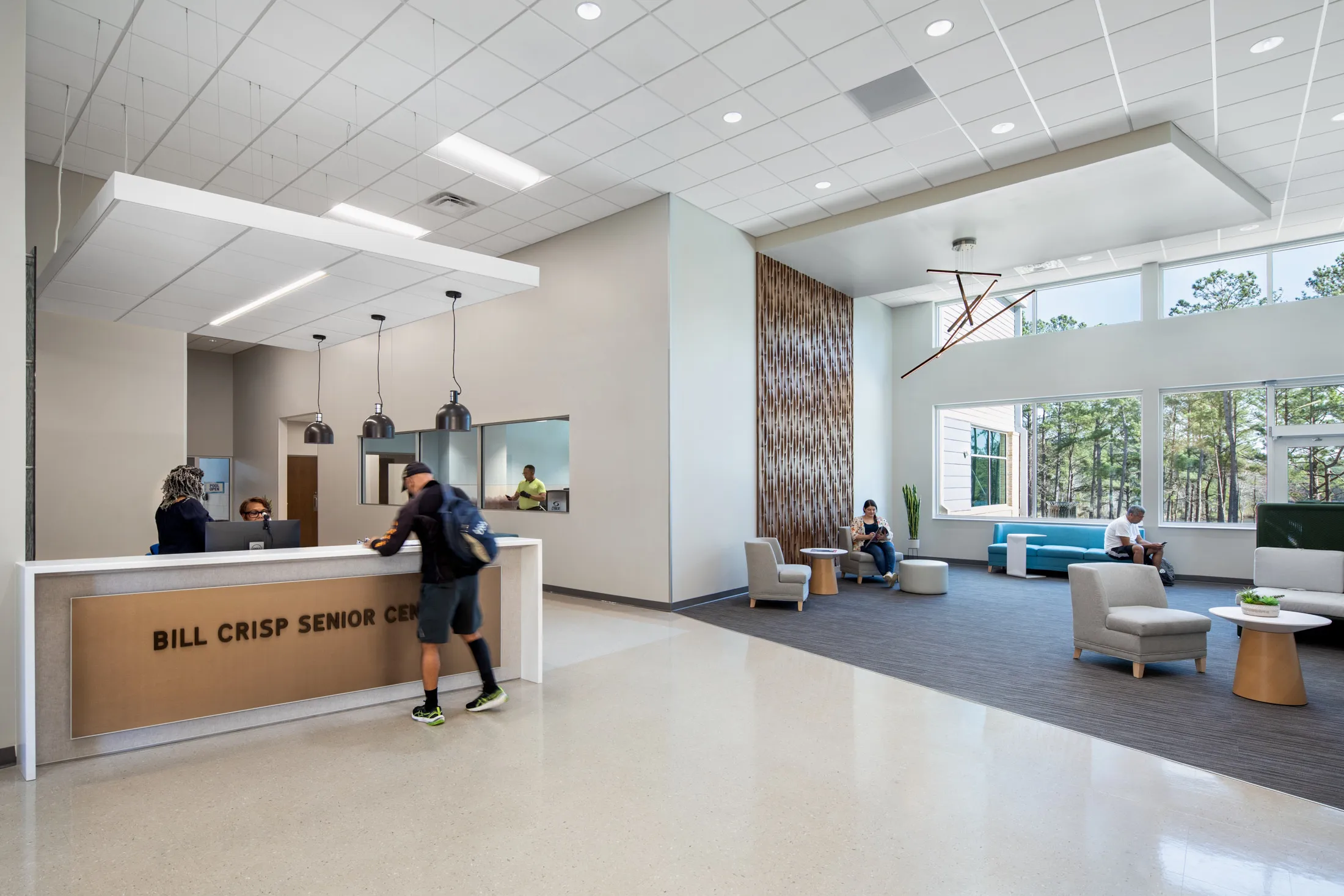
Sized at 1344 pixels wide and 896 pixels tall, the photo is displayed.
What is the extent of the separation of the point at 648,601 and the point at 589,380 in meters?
2.59

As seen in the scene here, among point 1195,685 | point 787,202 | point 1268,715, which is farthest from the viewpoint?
point 787,202

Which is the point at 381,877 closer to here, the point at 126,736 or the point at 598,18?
the point at 126,736

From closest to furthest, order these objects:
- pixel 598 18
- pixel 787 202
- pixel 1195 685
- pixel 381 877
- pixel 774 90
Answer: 1. pixel 381 877
2. pixel 598 18
3. pixel 1195 685
4. pixel 774 90
5. pixel 787 202

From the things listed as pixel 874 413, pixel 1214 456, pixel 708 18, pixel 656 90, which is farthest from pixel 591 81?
pixel 1214 456

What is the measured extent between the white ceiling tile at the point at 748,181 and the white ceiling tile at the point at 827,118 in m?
0.82

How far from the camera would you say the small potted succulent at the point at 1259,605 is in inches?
180

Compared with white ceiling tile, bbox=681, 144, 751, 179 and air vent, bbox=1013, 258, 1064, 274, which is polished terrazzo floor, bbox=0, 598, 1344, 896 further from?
air vent, bbox=1013, 258, 1064, 274

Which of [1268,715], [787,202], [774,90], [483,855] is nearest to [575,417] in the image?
[787,202]

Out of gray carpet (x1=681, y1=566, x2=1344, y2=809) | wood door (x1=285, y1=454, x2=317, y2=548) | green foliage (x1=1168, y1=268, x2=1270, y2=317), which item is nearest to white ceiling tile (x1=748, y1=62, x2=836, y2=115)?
gray carpet (x1=681, y1=566, x2=1344, y2=809)

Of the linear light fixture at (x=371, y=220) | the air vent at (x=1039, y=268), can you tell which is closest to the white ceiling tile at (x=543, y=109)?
the linear light fixture at (x=371, y=220)

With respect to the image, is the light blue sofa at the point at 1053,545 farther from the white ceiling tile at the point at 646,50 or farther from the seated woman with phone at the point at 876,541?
the white ceiling tile at the point at 646,50

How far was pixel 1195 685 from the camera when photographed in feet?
15.9

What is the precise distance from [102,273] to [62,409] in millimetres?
2976

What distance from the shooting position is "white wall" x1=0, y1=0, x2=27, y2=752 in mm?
3441
